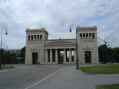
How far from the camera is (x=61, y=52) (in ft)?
422

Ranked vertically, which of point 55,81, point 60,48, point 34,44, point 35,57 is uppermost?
point 34,44

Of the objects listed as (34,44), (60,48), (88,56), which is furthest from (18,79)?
(34,44)

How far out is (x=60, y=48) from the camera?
12219 centimetres

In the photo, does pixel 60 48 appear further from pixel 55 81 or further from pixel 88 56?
pixel 55 81

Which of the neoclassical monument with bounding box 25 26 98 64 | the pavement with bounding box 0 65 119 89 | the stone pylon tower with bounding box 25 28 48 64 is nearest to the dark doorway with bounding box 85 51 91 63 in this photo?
the neoclassical monument with bounding box 25 26 98 64

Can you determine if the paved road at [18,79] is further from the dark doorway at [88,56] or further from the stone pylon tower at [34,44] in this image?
the stone pylon tower at [34,44]

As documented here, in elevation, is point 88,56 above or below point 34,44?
below

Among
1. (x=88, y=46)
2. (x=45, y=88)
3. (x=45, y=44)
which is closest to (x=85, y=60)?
(x=88, y=46)

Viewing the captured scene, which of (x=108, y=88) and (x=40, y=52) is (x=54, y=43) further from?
(x=108, y=88)

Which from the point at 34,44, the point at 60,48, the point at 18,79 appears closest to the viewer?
the point at 18,79

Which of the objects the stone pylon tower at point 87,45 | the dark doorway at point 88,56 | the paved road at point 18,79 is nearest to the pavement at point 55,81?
the paved road at point 18,79

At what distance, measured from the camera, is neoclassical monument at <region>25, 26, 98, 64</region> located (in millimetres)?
119250

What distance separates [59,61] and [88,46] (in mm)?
18774

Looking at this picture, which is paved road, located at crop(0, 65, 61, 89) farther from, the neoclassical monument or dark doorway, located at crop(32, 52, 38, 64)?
dark doorway, located at crop(32, 52, 38, 64)
